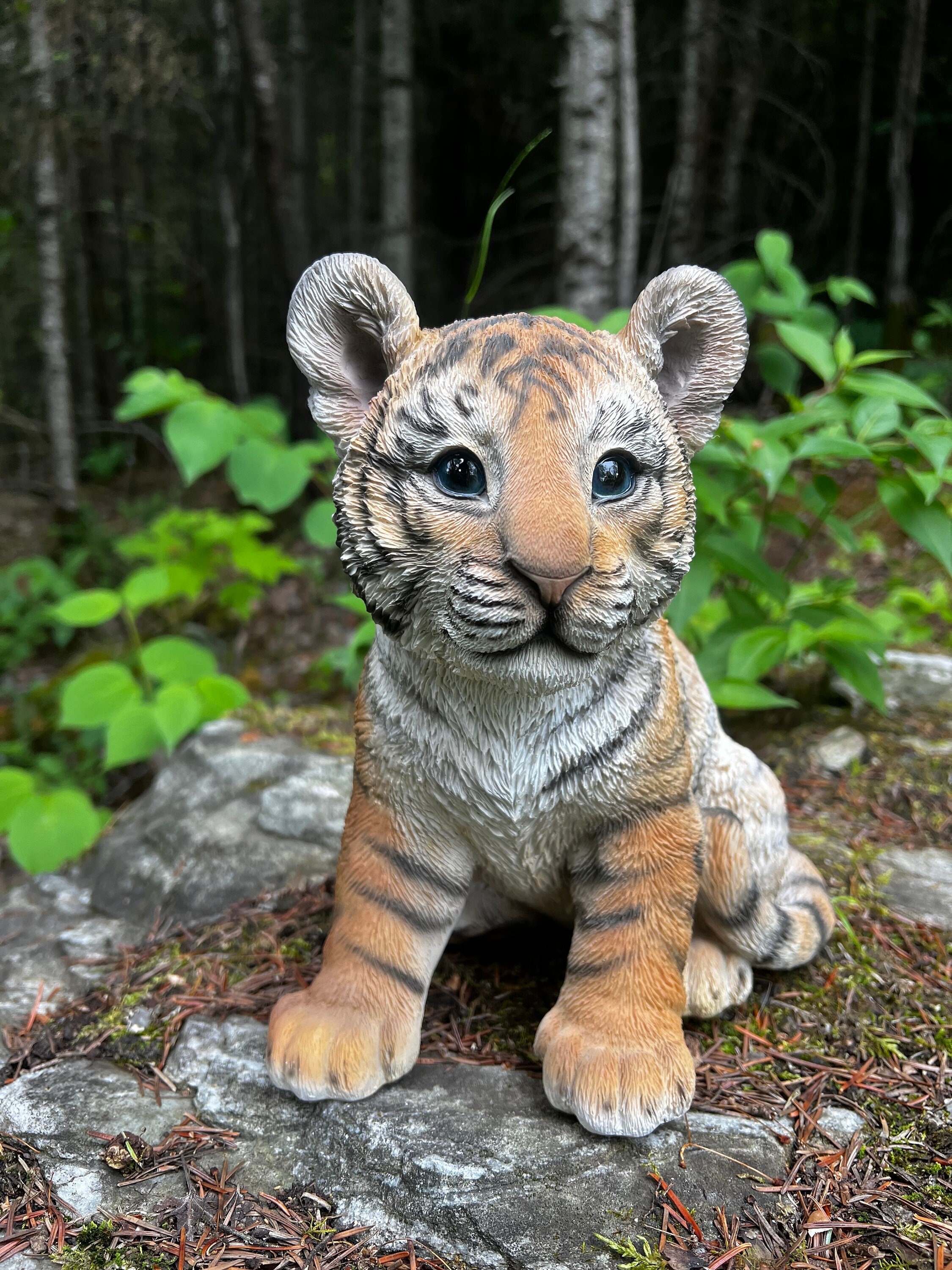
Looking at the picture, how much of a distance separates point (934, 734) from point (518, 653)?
248 centimetres

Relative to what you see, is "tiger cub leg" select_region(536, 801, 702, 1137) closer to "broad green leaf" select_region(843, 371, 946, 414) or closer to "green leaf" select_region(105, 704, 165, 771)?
"broad green leaf" select_region(843, 371, 946, 414)

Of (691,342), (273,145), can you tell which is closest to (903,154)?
(273,145)

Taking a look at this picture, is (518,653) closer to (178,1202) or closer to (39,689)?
(178,1202)

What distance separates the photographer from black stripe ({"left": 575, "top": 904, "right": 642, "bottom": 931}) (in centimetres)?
176

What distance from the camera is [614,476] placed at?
4.97ft

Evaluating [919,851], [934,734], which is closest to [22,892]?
[919,851]

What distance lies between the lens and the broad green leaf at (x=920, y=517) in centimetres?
275

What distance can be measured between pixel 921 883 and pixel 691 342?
1.70 m

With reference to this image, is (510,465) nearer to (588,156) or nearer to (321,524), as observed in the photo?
(321,524)

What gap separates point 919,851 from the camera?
109 inches

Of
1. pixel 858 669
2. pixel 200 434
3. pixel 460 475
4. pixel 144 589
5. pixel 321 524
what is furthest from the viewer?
pixel 144 589

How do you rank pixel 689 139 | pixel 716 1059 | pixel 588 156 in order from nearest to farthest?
pixel 716 1059 < pixel 588 156 < pixel 689 139

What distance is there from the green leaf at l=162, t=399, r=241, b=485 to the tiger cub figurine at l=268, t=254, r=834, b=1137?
5.66 feet

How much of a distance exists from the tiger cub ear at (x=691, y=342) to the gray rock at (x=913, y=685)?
2.05 metres
